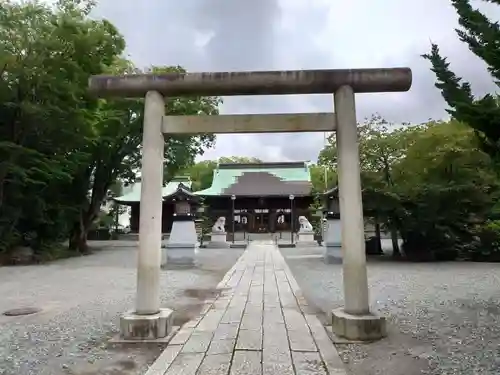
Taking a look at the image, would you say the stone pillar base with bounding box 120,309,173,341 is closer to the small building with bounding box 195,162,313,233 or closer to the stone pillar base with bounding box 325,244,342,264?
the stone pillar base with bounding box 325,244,342,264

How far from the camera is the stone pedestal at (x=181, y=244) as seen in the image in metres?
14.8

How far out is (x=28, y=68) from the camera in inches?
565

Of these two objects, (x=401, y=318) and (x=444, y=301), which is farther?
(x=444, y=301)

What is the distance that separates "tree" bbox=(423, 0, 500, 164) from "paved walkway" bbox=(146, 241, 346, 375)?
3.32 meters

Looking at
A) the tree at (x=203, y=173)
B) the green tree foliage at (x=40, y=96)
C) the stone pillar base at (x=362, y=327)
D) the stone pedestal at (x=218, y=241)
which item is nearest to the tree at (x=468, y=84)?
the stone pillar base at (x=362, y=327)

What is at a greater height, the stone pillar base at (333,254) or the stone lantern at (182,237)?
the stone lantern at (182,237)

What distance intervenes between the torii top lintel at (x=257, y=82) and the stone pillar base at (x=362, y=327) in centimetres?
297

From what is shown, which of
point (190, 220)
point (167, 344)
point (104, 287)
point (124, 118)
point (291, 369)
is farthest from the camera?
point (124, 118)

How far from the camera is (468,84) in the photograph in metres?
5.47

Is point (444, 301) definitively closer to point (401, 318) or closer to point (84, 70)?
point (401, 318)

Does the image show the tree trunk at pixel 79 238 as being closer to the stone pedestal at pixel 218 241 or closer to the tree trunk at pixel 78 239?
the tree trunk at pixel 78 239

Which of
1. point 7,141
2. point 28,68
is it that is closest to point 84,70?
point 28,68

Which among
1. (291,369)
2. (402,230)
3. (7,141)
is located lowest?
(291,369)

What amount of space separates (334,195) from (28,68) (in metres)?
12.7
